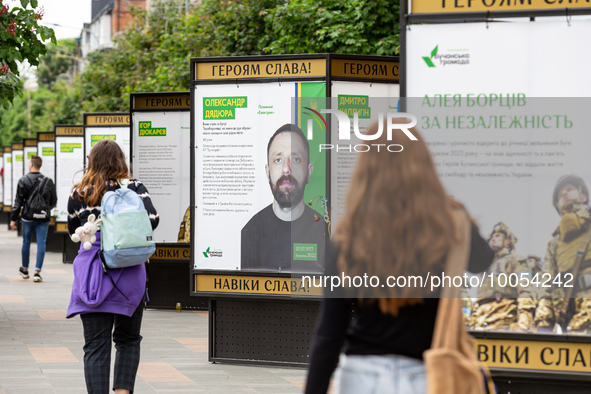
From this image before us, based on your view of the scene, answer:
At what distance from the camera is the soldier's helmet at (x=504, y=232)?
466 centimetres

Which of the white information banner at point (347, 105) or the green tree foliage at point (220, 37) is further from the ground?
the green tree foliage at point (220, 37)

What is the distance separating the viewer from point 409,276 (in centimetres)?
289

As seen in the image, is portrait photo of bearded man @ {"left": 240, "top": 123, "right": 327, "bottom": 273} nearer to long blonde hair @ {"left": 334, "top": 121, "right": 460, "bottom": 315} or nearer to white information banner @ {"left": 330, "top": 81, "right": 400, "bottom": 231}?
white information banner @ {"left": 330, "top": 81, "right": 400, "bottom": 231}

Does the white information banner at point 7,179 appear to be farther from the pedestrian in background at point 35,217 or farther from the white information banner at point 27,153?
the pedestrian in background at point 35,217

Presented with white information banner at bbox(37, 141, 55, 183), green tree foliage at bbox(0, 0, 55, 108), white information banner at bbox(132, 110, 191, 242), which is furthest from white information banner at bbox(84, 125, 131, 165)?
white information banner at bbox(37, 141, 55, 183)

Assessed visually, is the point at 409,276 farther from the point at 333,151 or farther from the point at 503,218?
the point at 333,151

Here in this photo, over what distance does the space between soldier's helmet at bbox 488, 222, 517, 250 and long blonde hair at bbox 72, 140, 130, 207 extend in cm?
256

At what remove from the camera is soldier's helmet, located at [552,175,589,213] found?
182 inches

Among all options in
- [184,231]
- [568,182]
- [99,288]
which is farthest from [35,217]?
[568,182]

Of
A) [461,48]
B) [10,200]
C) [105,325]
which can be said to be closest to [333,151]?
[105,325]

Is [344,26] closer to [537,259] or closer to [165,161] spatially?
[165,161]

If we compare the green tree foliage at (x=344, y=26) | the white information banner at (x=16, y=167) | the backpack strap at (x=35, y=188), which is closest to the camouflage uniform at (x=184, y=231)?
the backpack strap at (x=35, y=188)

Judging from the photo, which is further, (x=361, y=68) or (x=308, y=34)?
(x=308, y=34)

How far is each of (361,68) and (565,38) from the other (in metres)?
3.87
